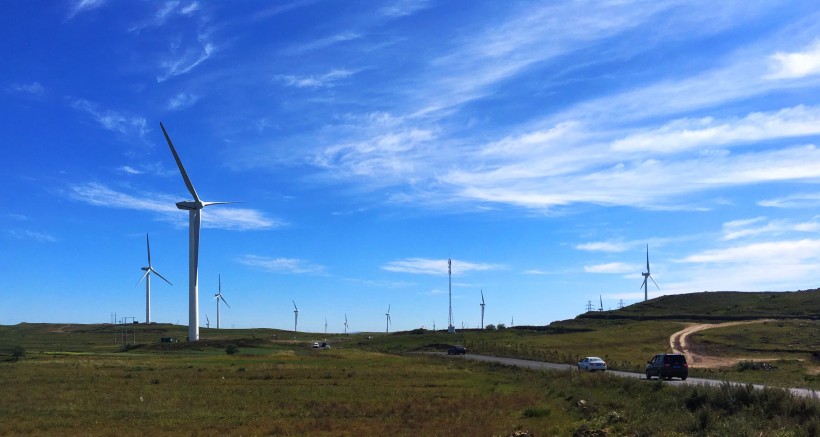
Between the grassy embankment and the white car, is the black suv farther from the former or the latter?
the white car

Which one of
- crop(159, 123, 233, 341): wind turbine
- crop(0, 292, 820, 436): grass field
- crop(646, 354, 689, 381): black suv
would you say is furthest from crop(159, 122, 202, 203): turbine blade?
crop(646, 354, 689, 381): black suv

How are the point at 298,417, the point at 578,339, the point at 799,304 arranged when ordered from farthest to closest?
the point at 799,304, the point at 578,339, the point at 298,417

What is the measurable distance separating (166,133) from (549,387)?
314 feet

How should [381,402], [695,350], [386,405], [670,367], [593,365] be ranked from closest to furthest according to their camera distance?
[386,405], [381,402], [670,367], [593,365], [695,350]

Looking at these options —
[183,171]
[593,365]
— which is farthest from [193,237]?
[593,365]

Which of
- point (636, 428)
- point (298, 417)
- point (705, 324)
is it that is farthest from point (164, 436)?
point (705, 324)

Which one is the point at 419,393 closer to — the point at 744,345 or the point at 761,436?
the point at 761,436

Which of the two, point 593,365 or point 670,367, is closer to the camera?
point 670,367

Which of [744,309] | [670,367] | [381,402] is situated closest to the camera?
[381,402]

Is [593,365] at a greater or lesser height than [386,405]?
lesser

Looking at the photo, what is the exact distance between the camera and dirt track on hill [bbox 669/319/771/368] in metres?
93.2

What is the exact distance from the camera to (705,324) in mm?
147500

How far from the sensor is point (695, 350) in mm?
108188

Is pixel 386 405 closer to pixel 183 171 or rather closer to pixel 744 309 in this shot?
pixel 183 171
